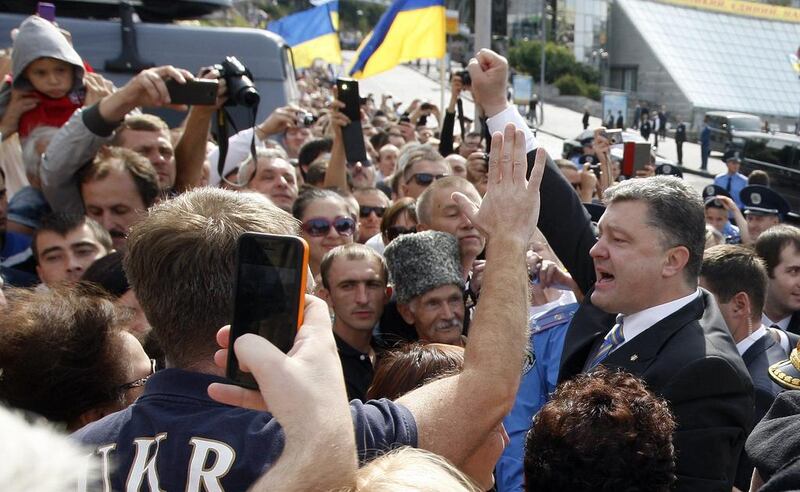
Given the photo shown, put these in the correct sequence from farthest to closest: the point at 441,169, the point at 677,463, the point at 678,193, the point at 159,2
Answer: the point at 159,2 → the point at 441,169 → the point at 678,193 → the point at 677,463

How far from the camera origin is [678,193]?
3031mm

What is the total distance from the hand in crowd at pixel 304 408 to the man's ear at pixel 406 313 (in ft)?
8.43

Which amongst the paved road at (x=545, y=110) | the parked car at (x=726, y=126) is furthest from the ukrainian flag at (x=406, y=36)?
the parked car at (x=726, y=126)

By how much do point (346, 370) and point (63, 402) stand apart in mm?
1558

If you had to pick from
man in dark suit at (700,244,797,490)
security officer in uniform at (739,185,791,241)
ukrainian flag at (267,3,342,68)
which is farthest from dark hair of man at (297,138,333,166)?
ukrainian flag at (267,3,342,68)

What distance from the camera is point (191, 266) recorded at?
5.77 feet

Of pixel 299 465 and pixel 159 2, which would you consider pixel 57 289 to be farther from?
pixel 159 2

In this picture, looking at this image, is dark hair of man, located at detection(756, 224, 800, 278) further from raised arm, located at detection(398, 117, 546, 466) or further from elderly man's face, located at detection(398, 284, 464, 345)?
raised arm, located at detection(398, 117, 546, 466)

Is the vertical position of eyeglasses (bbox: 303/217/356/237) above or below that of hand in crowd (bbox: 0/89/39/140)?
below

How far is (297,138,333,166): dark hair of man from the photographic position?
24.4 feet

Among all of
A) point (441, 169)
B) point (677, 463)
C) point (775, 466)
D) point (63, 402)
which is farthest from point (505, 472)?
point (441, 169)

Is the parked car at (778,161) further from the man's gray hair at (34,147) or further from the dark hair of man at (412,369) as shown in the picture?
the dark hair of man at (412,369)

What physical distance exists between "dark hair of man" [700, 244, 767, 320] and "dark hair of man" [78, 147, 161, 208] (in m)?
2.62

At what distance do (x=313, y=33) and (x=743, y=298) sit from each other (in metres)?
12.4
